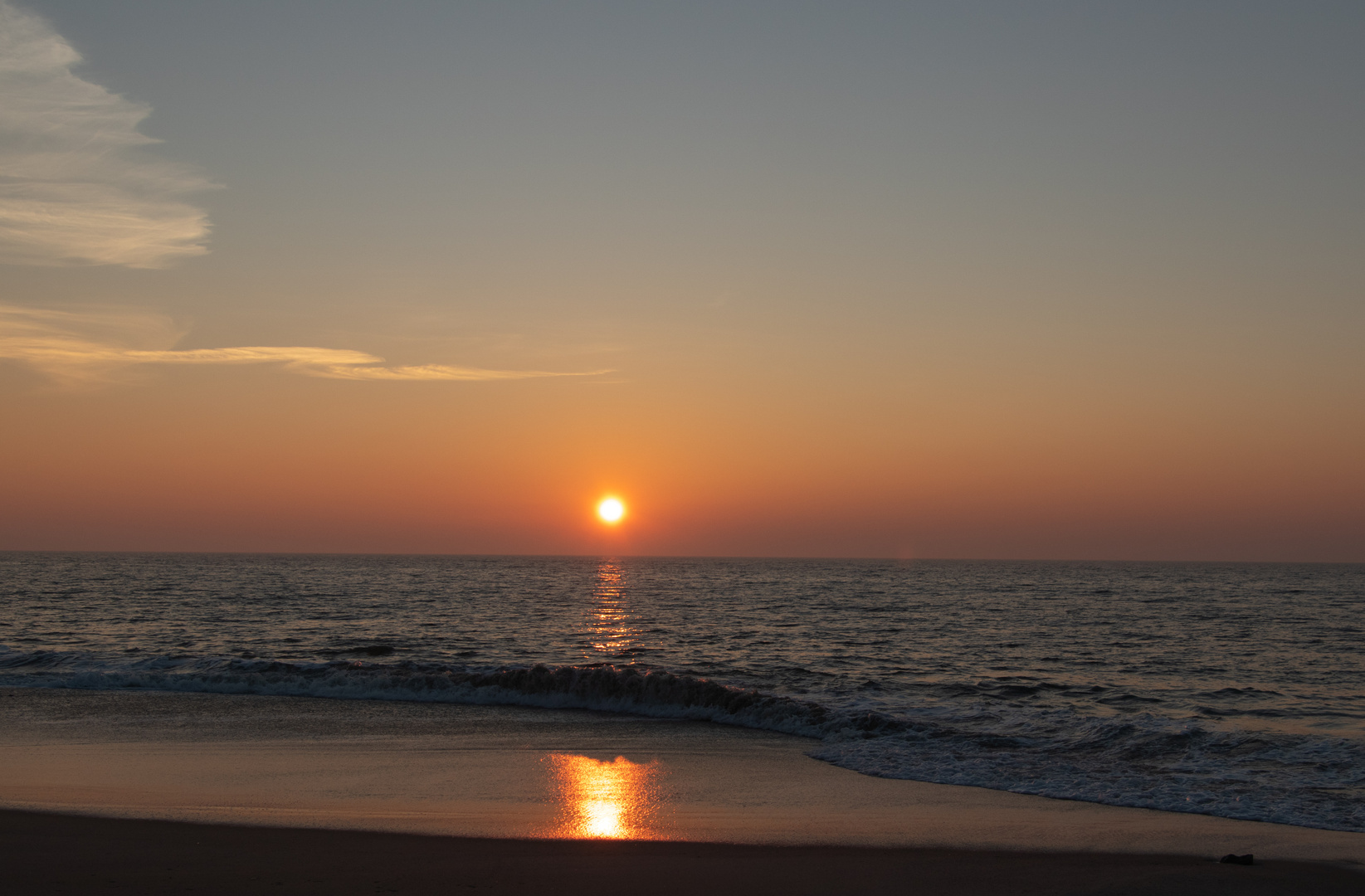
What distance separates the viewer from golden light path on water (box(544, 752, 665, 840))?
416 inches

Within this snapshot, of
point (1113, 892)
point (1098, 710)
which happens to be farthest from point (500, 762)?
point (1098, 710)

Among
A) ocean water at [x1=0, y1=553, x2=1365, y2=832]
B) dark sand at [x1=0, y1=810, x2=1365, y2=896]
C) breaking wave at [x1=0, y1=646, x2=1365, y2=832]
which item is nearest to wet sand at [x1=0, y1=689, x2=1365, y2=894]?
dark sand at [x1=0, y1=810, x2=1365, y2=896]

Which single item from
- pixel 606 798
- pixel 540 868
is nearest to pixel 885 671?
pixel 606 798

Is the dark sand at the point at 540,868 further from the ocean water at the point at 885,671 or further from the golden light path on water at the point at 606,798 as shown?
the ocean water at the point at 885,671

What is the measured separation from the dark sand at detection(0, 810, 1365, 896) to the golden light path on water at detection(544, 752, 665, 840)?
49 centimetres

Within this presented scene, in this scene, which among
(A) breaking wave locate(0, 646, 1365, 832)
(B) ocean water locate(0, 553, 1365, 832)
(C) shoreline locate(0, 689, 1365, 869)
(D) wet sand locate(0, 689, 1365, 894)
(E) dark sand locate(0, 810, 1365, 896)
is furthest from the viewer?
(B) ocean water locate(0, 553, 1365, 832)

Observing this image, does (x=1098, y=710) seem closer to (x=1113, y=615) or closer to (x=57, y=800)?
(x=57, y=800)

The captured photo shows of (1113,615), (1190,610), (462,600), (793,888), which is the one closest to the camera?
(793,888)

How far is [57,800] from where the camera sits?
11383mm

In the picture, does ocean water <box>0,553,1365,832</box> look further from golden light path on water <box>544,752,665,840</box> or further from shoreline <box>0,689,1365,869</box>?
golden light path on water <box>544,752,665,840</box>

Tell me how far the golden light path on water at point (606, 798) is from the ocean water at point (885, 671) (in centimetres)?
378

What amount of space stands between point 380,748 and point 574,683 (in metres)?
7.04

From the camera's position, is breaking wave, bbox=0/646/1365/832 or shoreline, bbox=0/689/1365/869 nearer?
shoreline, bbox=0/689/1365/869

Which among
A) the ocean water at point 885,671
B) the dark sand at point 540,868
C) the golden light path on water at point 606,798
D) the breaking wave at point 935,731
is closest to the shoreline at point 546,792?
the golden light path on water at point 606,798
